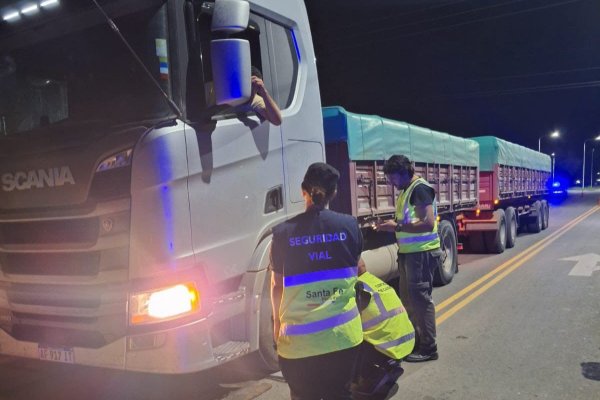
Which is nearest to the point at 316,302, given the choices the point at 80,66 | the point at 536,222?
the point at 80,66

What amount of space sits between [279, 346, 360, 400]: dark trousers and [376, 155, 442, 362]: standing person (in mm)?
2180

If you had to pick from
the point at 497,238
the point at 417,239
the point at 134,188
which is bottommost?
the point at 497,238

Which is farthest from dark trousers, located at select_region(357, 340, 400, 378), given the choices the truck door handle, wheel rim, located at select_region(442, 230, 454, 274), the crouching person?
wheel rim, located at select_region(442, 230, 454, 274)

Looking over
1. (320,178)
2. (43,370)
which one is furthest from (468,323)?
(43,370)

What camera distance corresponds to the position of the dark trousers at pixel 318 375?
231 cm

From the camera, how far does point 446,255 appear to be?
25.3 ft

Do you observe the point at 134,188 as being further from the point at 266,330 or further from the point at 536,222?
the point at 536,222

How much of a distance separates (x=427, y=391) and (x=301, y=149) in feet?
7.26

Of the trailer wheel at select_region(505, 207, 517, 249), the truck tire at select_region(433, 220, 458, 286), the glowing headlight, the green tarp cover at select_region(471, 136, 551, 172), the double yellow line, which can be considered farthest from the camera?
the trailer wheel at select_region(505, 207, 517, 249)

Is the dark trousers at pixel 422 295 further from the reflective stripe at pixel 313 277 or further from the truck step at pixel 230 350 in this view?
the reflective stripe at pixel 313 277

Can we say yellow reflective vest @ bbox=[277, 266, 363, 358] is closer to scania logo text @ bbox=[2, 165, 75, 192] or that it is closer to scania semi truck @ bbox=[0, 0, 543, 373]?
scania semi truck @ bbox=[0, 0, 543, 373]

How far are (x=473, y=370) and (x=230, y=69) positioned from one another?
10.7 ft

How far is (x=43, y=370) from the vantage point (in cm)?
442

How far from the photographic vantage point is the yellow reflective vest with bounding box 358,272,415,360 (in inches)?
128
